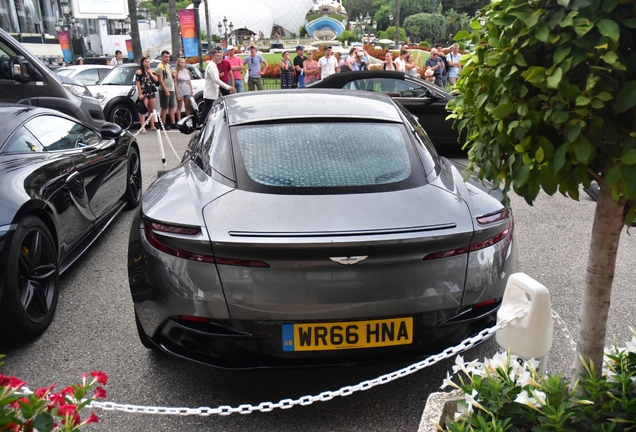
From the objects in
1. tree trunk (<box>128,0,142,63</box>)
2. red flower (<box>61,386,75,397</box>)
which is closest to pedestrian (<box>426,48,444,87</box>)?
tree trunk (<box>128,0,142,63</box>)

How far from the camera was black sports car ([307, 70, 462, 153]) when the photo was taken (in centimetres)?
968

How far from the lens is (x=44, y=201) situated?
382 cm

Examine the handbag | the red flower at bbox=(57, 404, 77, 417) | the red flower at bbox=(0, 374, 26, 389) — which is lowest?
the handbag

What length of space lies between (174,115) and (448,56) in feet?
26.2

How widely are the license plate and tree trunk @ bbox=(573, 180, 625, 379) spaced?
833 millimetres

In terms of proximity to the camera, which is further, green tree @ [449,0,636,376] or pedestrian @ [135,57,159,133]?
pedestrian @ [135,57,159,133]

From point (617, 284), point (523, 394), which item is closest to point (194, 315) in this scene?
point (523, 394)

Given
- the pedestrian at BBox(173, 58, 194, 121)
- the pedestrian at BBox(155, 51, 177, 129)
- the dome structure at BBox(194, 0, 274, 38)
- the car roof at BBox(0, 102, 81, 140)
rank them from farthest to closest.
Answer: the dome structure at BBox(194, 0, 274, 38)
the pedestrian at BBox(173, 58, 194, 121)
the pedestrian at BBox(155, 51, 177, 129)
the car roof at BBox(0, 102, 81, 140)

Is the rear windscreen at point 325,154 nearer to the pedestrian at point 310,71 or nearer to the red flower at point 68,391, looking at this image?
the red flower at point 68,391

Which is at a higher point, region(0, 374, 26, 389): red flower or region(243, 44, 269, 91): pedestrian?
region(0, 374, 26, 389): red flower

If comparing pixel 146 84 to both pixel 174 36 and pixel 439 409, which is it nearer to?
pixel 439 409

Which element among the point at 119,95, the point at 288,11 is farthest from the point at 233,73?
the point at 288,11

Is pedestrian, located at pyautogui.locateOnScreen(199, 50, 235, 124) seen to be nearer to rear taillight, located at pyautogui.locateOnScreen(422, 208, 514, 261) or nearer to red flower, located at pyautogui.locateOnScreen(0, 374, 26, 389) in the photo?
rear taillight, located at pyautogui.locateOnScreen(422, 208, 514, 261)

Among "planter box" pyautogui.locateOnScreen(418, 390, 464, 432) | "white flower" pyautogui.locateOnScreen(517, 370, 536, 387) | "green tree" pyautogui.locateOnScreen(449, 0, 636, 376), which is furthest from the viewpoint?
"planter box" pyautogui.locateOnScreen(418, 390, 464, 432)
